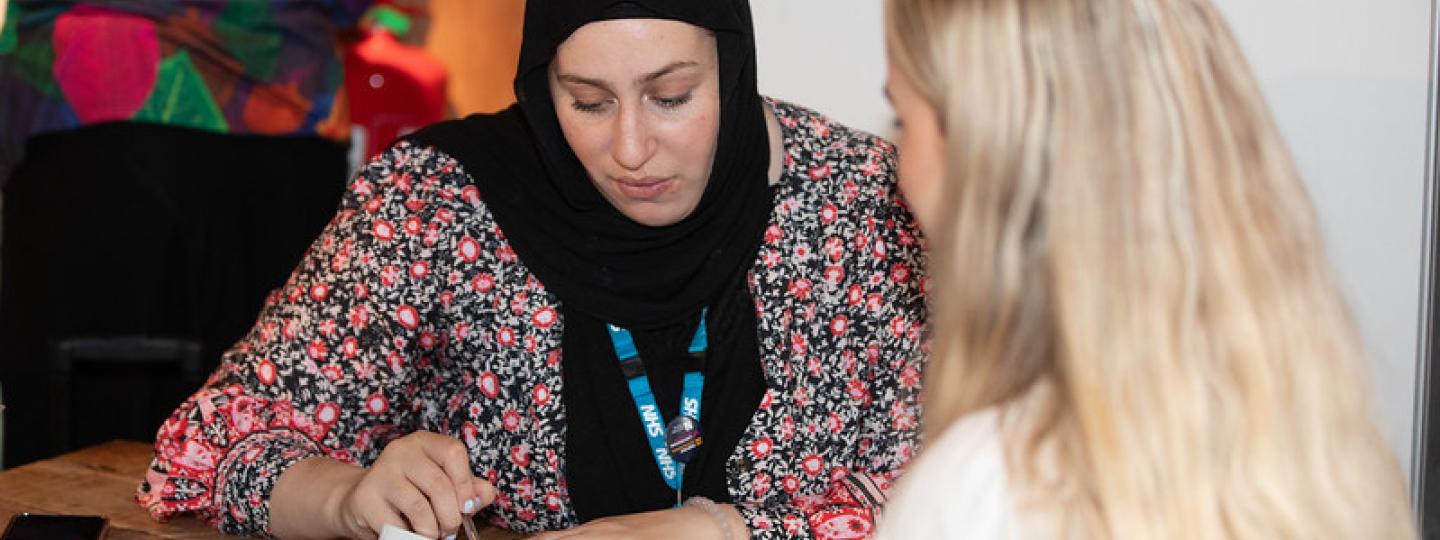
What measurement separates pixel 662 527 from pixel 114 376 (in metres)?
1.22

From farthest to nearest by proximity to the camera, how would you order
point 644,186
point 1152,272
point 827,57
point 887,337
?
point 827,57
point 887,337
point 644,186
point 1152,272

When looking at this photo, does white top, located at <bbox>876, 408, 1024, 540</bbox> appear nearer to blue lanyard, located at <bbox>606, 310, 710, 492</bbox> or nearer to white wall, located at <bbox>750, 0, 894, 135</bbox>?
blue lanyard, located at <bbox>606, 310, 710, 492</bbox>

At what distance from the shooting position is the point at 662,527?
1.55 metres

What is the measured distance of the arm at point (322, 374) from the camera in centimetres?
172

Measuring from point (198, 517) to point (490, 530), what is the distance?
34cm

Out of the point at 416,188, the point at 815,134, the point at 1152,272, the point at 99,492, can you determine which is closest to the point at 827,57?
the point at 815,134

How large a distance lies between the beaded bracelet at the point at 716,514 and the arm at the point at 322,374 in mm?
424

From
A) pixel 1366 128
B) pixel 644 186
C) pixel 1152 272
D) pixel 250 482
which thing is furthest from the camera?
pixel 1366 128

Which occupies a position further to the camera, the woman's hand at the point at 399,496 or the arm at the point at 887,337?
the arm at the point at 887,337

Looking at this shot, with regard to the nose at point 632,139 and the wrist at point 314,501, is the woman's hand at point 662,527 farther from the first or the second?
the nose at point 632,139

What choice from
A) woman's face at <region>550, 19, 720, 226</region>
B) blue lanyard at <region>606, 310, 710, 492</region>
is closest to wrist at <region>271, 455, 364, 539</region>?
blue lanyard at <region>606, 310, 710, 492</region>

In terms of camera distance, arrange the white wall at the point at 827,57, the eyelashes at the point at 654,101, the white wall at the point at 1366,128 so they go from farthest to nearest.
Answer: the white wall at the point at 827,57 < the white wall at the point at 1366,128 < the eyelashes at the point at 654,101

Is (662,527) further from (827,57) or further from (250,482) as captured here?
(827,57)

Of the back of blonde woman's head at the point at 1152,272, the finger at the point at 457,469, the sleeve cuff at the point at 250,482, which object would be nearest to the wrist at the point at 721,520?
the finger at the point at 457,469
